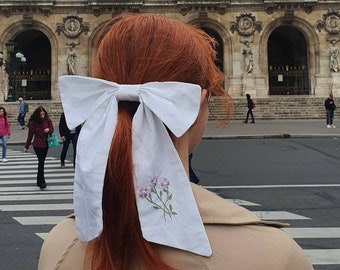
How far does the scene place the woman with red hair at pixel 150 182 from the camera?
114 centimetres

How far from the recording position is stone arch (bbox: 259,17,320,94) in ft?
111

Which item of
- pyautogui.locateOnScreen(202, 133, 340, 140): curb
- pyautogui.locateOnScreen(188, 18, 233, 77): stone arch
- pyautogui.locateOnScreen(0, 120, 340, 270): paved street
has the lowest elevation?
pyautogui.locateOnScreen(0, 120, 340, 270): paved street

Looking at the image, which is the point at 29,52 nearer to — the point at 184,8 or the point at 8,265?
the point at 184,8

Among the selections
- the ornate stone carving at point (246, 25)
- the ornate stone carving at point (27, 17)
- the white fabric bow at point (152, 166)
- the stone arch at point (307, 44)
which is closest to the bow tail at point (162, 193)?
the white fabric bow at point (152, 166)

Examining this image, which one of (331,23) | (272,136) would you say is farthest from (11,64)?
(331,23)

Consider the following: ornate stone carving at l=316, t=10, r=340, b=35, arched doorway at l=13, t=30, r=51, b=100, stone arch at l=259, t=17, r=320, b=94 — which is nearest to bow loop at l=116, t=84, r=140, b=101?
stone arch at l=259, t=17, r=320, b=94

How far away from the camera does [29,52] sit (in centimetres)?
4078

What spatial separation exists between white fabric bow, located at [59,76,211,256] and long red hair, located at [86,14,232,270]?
0.03 m

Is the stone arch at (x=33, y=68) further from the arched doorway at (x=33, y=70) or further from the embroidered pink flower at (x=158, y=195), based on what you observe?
the embroidered pink flower at (x=158, y=195)

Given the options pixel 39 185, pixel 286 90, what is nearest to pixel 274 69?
pixel 286 90

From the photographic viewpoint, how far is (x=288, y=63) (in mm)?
39938

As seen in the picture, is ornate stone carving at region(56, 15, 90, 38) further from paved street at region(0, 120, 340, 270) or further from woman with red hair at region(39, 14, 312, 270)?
woman with red hair at region(39, 14, 312, 270)

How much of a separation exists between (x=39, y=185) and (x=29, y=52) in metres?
34.1

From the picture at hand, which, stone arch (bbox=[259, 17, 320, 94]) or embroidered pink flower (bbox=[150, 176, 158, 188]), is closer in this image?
embroidered pink flower (bbox=[150, 176, 158, 188])
